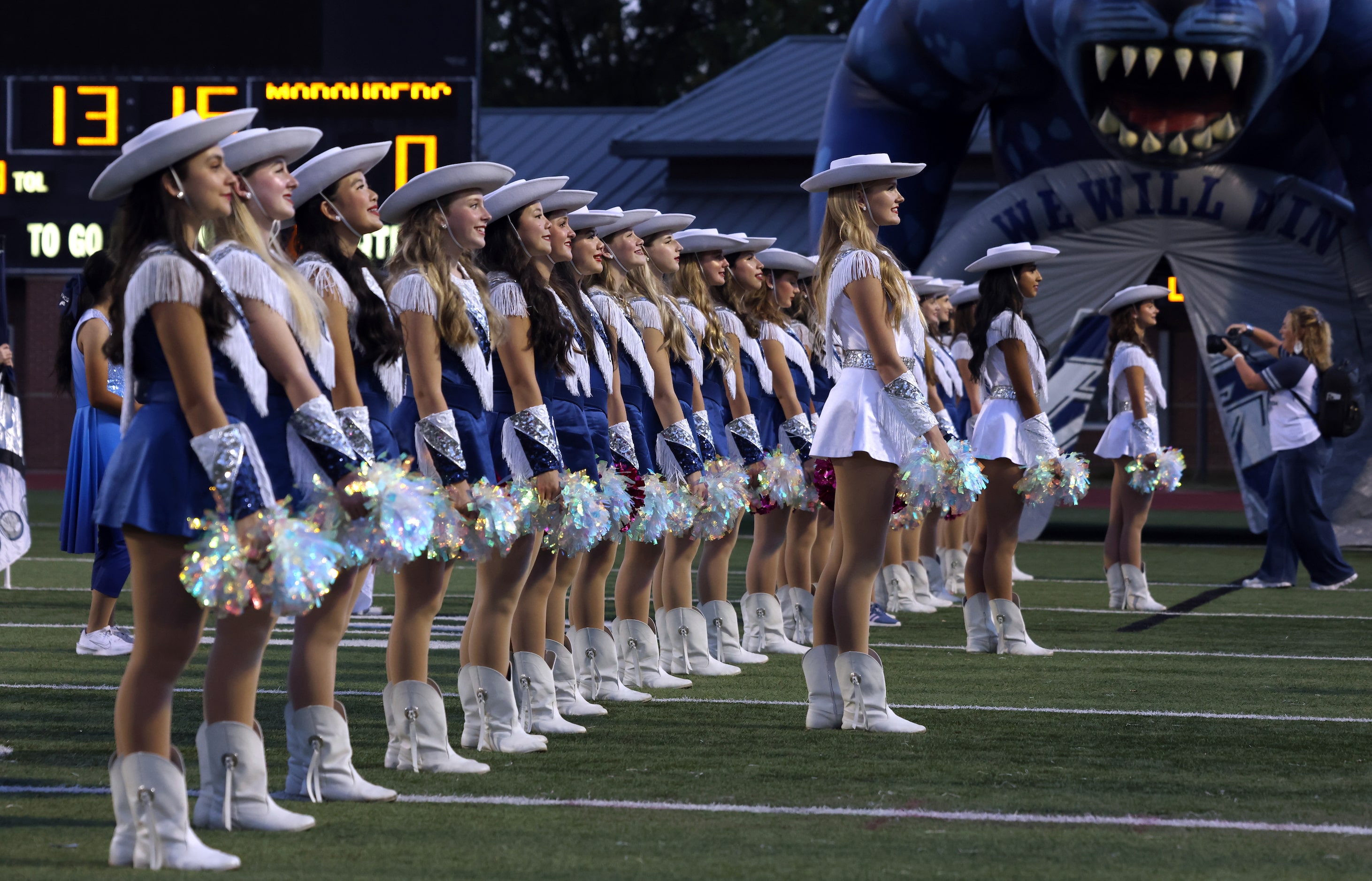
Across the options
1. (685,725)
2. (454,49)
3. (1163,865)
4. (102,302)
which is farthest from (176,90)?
(1163,865)

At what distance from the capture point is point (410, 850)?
405cm

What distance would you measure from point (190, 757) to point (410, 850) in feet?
4.94

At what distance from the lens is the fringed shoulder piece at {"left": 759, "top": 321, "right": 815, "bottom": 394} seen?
8.01 metres

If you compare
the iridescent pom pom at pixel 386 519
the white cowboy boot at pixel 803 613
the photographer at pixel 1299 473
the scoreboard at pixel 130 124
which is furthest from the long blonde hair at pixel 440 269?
the scoreboard at pixel 130 124

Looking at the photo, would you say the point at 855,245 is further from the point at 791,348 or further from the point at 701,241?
the point at 791,348

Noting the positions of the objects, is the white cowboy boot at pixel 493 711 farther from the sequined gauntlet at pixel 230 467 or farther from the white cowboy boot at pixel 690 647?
the white cowboy boot at pixel 690 647

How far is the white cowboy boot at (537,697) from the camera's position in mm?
5715

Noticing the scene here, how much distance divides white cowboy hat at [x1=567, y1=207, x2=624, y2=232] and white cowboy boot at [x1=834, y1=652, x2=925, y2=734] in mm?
1788

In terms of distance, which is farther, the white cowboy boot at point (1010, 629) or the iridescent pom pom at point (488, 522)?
the white cowboy boot at point (1010, 629)

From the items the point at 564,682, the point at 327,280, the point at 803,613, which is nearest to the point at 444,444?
the point at 327,280

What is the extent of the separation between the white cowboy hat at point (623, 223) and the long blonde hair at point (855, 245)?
1056 mm

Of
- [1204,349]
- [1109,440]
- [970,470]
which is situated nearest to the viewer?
[970,470]

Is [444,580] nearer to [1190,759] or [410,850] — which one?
[410,850]

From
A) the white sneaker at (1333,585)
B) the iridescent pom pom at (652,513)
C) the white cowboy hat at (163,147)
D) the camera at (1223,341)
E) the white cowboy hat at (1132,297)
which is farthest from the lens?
the camera at (1223,341)
